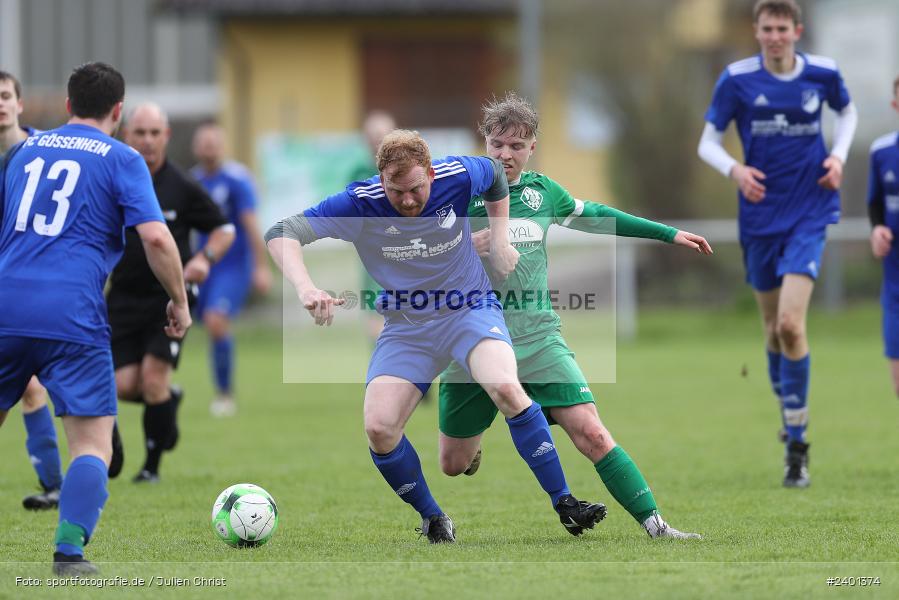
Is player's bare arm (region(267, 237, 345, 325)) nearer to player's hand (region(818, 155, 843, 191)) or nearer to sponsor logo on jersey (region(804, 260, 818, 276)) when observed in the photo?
sponsor logo on jersey (region(804, 260, 818, 276))

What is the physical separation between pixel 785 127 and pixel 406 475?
11.4 feet

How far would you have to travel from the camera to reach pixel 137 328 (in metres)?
8.00

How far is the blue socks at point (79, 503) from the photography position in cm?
485

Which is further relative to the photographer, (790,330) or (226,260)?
(226,260)

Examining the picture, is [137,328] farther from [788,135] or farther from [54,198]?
[788,135]

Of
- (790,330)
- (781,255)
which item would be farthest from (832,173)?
(790,330)

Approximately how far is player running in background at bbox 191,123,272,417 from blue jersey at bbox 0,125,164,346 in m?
6.10

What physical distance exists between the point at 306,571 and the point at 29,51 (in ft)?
106

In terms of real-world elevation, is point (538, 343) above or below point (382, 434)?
above

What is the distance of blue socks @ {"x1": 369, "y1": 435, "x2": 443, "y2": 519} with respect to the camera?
568cm

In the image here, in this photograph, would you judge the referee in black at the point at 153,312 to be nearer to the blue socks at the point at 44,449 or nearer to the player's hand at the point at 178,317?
the blue socks at the point at 44,449

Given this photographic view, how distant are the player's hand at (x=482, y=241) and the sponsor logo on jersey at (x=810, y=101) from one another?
2.71 m

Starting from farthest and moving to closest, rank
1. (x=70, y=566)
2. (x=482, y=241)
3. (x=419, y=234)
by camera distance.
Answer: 1. (x=482, y=241)
2. (x=419, y=234)
3. (x=70, y=566)

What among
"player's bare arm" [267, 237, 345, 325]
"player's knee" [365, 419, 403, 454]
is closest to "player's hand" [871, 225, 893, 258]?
"player's knee" [365, 419, 403, 454]
